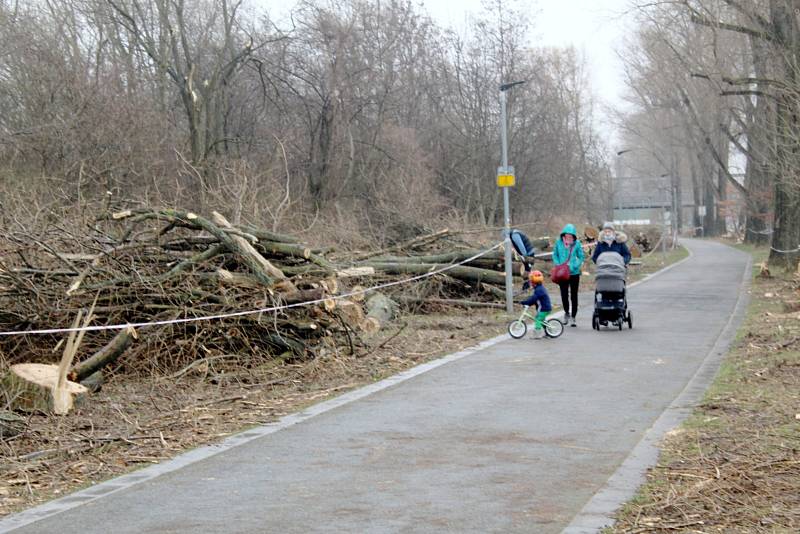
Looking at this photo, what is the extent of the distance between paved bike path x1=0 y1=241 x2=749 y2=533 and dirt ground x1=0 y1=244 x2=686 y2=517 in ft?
1.51

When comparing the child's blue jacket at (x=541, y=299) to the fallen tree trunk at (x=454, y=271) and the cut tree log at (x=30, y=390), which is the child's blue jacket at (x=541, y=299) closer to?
the fallen tree trunk at (x=454, y=271)

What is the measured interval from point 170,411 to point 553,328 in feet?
25.8

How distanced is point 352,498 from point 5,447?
3.16m

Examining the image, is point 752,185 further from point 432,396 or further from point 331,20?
point 432,396

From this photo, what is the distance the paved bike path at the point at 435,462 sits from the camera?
20.4ft

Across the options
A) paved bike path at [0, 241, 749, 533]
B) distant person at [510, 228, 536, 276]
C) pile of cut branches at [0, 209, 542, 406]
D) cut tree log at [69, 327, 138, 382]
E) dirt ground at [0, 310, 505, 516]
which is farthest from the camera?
distant person at [510, 228, 536, 276]

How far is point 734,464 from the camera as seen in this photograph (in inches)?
285

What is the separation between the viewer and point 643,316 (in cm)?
2025

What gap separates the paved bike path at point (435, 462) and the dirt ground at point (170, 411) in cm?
46

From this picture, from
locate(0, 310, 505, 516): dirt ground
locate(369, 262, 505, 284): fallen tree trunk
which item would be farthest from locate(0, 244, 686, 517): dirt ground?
locate(369, 262, 505, 284): fallen tree trunk

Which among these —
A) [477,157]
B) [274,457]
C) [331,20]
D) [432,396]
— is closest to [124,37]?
[331,20]

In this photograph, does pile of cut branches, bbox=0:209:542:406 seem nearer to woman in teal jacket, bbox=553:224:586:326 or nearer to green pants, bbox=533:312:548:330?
green pants, bbox=533:312:548:330

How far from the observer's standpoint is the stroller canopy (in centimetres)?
1712

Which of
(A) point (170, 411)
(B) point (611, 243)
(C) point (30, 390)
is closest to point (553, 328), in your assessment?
(B) point (611, 243)
